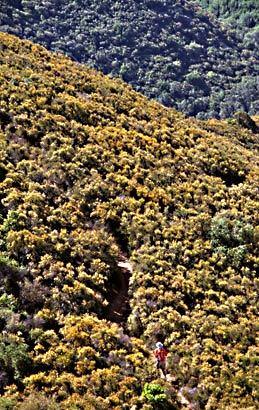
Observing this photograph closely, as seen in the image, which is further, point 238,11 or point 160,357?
point 238,11


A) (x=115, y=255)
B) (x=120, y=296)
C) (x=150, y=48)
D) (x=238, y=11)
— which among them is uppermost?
(x=115, y=255)

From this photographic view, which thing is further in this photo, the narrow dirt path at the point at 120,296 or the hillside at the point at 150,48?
the hillside at the point at 150,48

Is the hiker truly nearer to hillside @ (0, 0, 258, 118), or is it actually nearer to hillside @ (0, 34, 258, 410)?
hillside @ (0, 34, 258, 410)

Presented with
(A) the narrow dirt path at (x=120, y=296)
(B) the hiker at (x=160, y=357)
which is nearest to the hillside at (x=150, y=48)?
(A) the narrow dirt path at (x=120, y=296)

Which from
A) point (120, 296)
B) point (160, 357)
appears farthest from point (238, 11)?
point (160, 357)

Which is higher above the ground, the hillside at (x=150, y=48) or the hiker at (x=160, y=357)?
the hiker at (x=160, y=357)

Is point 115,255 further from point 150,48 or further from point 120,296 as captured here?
point 150,48

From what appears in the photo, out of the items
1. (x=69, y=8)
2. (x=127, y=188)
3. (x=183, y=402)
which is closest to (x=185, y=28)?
(x=69, y=8)

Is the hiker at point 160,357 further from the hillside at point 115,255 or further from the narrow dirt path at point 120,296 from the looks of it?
the narrow dirt path at point 120,296
